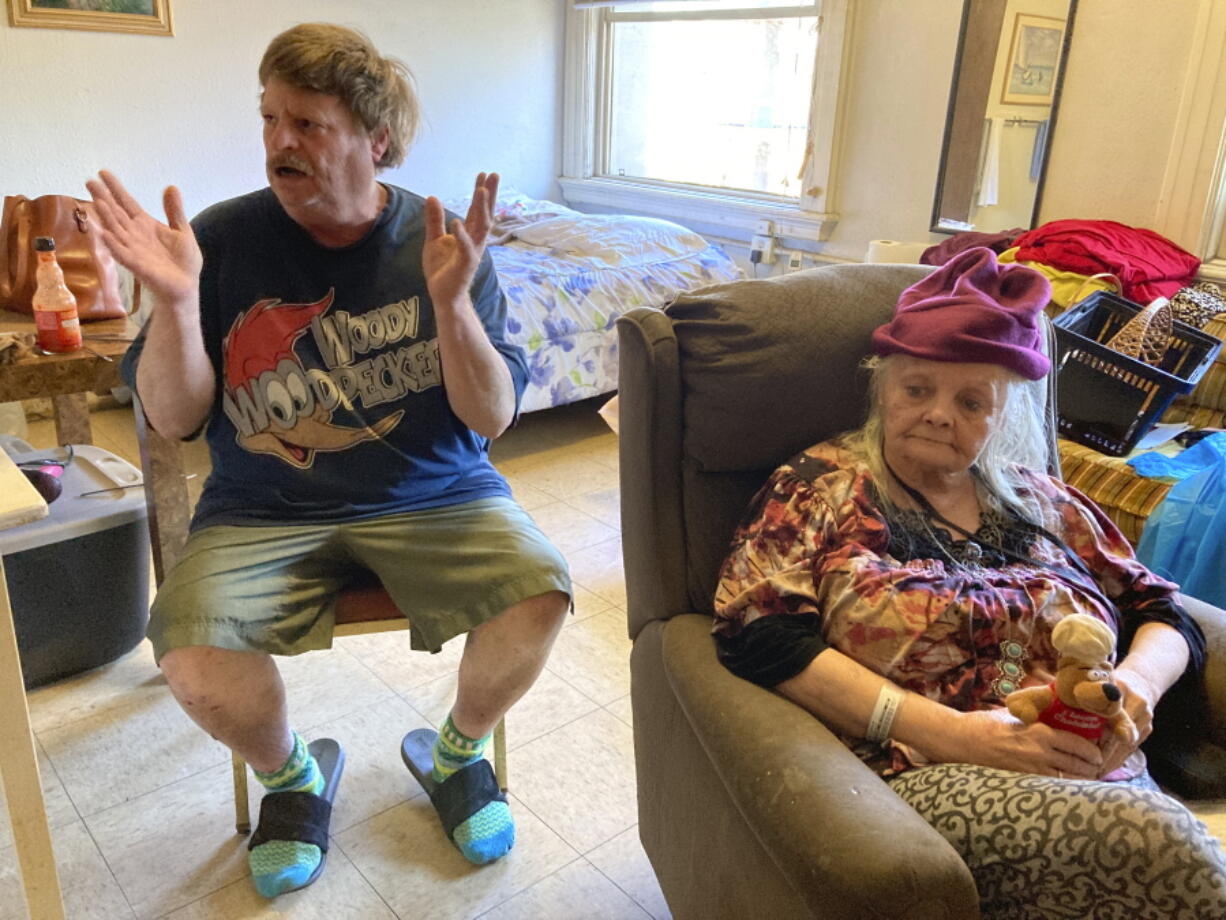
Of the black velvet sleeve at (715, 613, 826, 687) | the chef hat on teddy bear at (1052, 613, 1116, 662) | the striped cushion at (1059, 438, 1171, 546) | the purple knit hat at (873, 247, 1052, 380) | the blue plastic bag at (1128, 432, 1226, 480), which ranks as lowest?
the striped cushion at (1059, 438, 1171, 546)

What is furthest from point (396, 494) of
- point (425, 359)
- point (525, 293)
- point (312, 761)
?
point (525, 293)

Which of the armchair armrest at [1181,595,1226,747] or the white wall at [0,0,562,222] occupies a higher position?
the white wall at [0,0,562,222]

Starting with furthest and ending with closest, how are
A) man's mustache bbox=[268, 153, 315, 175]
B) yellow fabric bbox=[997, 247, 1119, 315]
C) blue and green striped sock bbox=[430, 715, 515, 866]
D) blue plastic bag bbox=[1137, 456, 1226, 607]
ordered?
yellow fabric bbox=[997, 247, 1119, 315]
blue plastic bag bbox=[1137, 456, 1226, 607]
blue and green striped sock bbox=[430, 715, 515, 866]
man's mustache bbox=[268, 153, 315, 175]

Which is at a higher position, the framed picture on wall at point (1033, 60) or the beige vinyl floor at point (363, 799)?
the framed picture on wall at point (1033, 60)

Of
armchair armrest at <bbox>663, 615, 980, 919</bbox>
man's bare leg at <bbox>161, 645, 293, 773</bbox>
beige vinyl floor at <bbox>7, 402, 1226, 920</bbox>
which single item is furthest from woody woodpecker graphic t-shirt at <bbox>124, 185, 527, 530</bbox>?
armchair armrest at <bbox>663, 615, 980, 919</bbox>

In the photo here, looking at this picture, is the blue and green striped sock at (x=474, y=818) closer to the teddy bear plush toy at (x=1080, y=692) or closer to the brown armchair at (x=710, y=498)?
the brown armchair at (x=710, y=498)

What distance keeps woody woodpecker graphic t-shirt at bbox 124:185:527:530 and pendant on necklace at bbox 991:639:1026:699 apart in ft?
2.88

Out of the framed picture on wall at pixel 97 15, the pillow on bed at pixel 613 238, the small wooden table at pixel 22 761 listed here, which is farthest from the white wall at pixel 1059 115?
the small wooden table at pixel 22 761

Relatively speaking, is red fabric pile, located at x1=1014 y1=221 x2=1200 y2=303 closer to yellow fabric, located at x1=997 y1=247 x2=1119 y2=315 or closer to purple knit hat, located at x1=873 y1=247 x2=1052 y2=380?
yellow fabric, located at x1=997 y1=247 x2=1119 y2=315

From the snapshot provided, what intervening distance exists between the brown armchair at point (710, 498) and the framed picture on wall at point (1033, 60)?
1903 millimetres

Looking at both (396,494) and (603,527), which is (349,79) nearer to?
(396,494)

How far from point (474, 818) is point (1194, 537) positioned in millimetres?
1388

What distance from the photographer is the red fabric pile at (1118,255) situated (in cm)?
238

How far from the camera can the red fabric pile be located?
238cm
